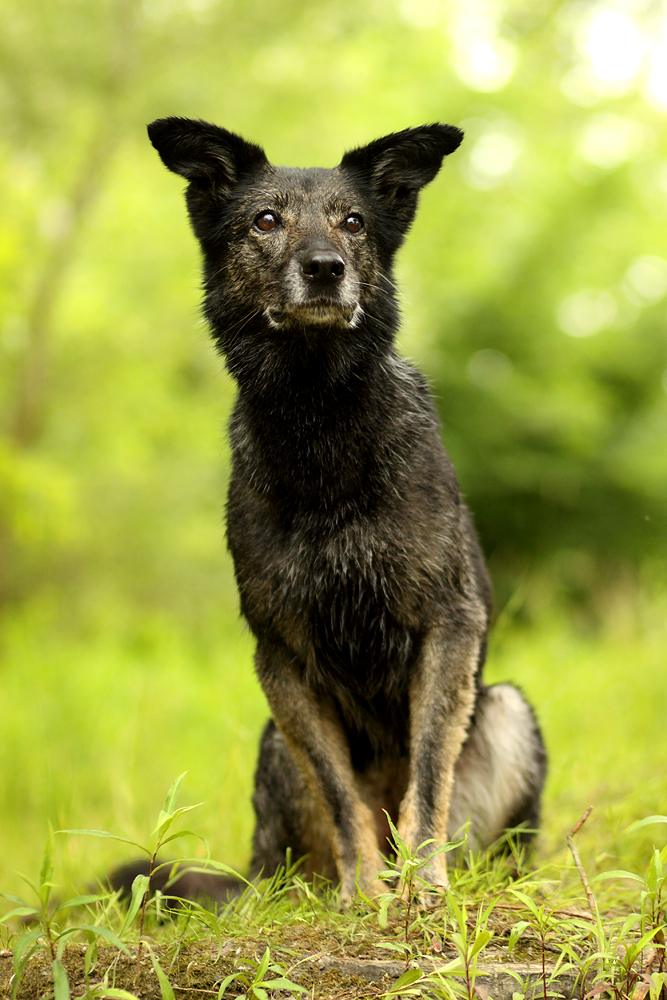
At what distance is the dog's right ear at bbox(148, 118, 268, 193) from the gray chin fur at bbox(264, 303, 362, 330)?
63cm

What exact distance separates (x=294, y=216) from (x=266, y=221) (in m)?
0.11

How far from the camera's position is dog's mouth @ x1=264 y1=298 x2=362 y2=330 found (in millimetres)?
2861

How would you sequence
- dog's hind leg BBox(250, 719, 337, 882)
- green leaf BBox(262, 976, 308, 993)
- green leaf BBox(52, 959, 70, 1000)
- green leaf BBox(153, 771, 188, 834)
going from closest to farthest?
green leaf BBox(52, 959, 70, 1000) → green leaf BBox(262, 976, 308, 993) → green leaf BBox(153, 771, 188, 834) → dog's hind leg BBox(250, 719, 337, 882)

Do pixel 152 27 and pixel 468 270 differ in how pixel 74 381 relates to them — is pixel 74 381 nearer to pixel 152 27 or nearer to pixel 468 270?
pixel 152 27

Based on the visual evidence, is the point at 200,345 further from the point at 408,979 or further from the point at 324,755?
the point at 408,979

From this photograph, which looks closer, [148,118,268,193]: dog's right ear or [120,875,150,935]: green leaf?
[120,875,150,935]: green leaf

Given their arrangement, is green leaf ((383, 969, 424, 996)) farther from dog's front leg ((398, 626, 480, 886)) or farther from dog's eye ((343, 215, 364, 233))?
dog's eye ((343, 215, 364, 233))

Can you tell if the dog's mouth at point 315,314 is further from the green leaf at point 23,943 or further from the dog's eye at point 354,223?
the green leaf at point 23,943

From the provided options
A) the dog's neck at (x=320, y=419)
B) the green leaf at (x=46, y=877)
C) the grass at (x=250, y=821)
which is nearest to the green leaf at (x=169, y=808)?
the grass at (x=250, y=821)

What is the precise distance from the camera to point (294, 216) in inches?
120

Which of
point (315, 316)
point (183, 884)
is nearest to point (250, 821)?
point (183, 884)

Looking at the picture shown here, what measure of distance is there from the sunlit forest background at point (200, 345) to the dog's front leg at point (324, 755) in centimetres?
384

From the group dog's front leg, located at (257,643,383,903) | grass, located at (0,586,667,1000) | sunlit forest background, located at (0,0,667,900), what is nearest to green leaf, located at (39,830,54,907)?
grass, located at (0,586,667,1000)

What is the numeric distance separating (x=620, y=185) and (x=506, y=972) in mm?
9358
